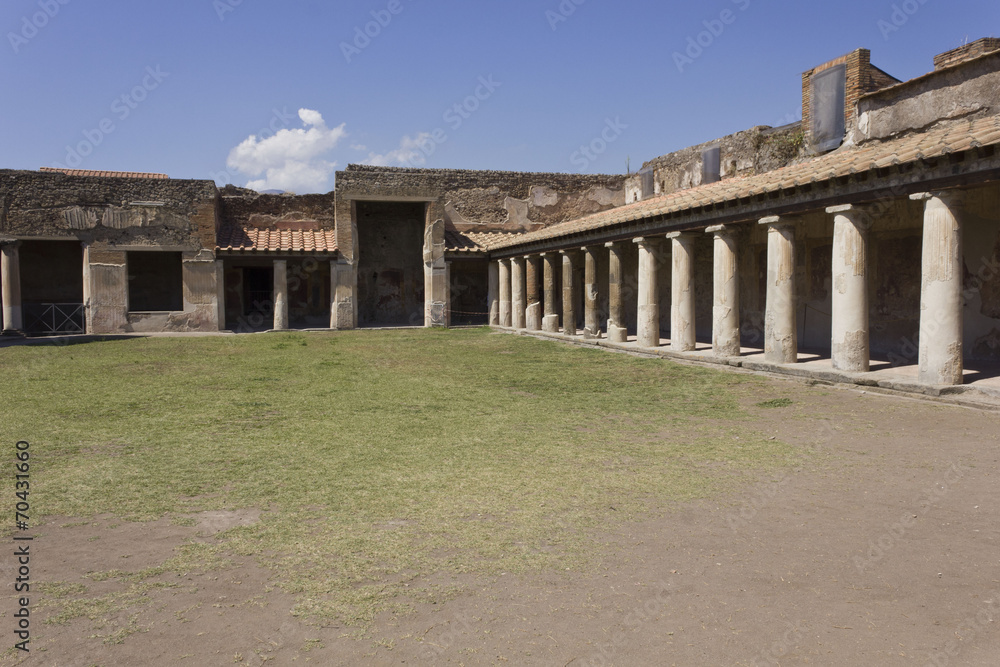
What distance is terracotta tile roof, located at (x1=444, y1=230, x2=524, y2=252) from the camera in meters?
21.0

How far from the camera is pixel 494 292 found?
836 inches

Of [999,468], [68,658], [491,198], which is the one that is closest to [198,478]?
[68,658]

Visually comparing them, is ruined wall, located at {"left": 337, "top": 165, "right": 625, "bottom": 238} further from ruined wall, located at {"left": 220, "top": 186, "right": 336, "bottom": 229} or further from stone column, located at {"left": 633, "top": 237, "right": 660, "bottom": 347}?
stone column, located at {"left": 633, "top": 237, "right": 660, "bottom": 347}

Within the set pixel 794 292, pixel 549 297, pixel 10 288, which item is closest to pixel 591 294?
pixel 549 297

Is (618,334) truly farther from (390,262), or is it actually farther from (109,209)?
(109,209)

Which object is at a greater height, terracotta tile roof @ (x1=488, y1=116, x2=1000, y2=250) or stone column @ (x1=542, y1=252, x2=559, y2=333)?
terracotta tile roof @ (x1=488, y1=116, x2=1000, y2=250)

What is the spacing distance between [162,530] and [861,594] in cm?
335

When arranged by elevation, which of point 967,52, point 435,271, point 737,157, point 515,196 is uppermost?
point 967,52

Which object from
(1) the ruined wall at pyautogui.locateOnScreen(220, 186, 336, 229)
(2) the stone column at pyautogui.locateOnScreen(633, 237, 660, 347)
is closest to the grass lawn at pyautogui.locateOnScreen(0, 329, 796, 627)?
(2) the stone column at pyautogui.locateOnScreen(633, 237, 660, 347)

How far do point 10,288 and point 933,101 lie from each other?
67.5ft

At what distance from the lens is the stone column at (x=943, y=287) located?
7.01m

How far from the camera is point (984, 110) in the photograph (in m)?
9.66

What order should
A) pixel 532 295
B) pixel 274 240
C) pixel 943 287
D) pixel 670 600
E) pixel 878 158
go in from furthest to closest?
pixel 274 240 → pixel 532 295 → pixel 878 158 → pixel 943 287 → pixel 670 600

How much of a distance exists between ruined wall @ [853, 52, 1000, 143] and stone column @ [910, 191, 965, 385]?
3696 mm
